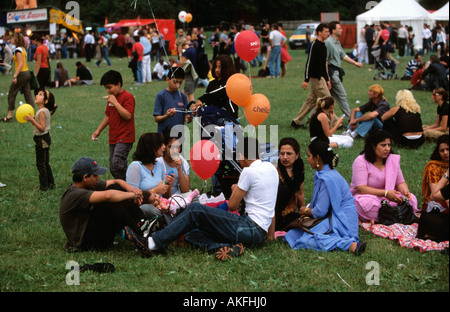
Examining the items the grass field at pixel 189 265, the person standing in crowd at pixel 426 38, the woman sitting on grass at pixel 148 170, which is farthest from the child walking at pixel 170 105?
the person standing in crowd at pixel 426 38

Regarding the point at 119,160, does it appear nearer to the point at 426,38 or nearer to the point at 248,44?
the point at 248,44

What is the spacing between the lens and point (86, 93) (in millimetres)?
17891

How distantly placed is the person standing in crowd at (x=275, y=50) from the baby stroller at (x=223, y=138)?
43.8 ft

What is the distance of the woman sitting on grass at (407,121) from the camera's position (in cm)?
959

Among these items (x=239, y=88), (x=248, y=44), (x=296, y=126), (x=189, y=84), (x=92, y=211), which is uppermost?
(x=248, y=44)

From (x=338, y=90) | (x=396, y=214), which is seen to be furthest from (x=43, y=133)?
(x=338, y=90)

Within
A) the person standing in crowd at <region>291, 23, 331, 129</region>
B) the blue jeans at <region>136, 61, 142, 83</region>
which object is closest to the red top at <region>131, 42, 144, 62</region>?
the blue jeans at <region>136, 61, 142, 83</region>

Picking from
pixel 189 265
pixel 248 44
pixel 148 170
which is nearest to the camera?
pixel 189 265

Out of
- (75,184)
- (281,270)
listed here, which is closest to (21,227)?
(75,184)

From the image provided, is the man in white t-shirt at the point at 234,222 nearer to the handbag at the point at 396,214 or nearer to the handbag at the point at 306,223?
the handbag at the point at 306,223

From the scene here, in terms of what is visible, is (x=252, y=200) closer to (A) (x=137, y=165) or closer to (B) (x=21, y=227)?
(A) (x=137, y=165)

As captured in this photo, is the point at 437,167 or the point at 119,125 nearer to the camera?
the point at 437,167

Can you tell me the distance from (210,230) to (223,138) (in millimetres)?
1630

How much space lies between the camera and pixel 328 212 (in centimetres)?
564
